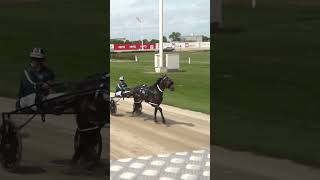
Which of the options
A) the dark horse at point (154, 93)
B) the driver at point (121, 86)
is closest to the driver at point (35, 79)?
the driver at point (121, 86)

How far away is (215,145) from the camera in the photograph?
4.80 m

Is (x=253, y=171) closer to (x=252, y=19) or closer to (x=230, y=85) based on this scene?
(x=230, y=85)

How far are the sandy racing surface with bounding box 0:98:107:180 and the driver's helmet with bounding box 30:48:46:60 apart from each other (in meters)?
0.50

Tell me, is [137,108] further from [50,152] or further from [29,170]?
[29,170]

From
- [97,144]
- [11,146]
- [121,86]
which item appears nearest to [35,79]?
[11,146]

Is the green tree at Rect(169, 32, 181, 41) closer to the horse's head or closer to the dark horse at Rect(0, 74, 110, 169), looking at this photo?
the horse's head

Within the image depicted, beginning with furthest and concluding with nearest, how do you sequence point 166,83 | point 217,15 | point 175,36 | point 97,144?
point 175,36
point 166,83
point 217,15
point 97,144

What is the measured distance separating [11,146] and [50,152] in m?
0.31

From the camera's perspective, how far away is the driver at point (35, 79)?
3.54m

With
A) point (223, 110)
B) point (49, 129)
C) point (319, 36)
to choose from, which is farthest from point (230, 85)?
point (49, 129)

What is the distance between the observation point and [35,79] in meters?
3.54

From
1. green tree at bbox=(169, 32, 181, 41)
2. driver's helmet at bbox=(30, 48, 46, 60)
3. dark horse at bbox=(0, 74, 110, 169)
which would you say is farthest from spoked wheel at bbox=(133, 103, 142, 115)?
driver's helmet at bbox=(30, 48, 46, 60)

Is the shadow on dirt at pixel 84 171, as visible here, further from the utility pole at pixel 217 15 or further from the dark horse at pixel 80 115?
the utility pole at pixel 217 15

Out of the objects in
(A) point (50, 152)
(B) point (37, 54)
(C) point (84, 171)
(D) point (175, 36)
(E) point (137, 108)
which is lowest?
(C) point (84, 171)
